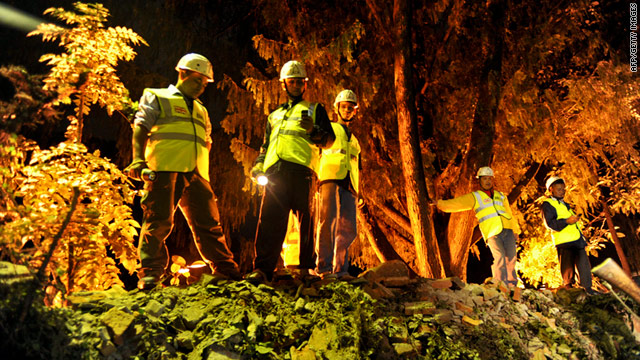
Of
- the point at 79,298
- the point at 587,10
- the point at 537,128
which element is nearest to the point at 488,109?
the point at 537,128

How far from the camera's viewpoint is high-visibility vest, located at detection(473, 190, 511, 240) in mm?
6379

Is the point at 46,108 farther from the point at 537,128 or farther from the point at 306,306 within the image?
the point at 537,128

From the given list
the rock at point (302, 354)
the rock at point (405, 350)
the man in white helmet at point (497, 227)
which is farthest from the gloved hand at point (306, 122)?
the man in white helmet at point (497, 227)

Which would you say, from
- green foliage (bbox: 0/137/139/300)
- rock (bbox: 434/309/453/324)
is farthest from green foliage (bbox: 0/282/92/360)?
rock (bbox: 434/309/453/324)

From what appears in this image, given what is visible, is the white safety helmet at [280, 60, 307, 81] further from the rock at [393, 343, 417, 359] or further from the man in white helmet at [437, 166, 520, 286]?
the man in white helmet at [437, 166, 520, 286]

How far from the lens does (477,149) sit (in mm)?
8312

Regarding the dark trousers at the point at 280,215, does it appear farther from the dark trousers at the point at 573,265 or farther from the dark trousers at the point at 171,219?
the dark trousers at the point at 573,265

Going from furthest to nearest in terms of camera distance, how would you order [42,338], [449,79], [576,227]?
[449,79] < [576,227] < [42,338]

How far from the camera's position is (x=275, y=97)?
8.56 meters

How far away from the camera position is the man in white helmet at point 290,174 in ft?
14.3

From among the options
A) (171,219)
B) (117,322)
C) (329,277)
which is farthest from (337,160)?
(117,322)

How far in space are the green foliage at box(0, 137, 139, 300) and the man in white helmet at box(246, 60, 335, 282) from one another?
1.31 meters

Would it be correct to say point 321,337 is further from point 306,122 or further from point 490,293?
point 490,293

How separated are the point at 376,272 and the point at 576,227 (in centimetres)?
318
